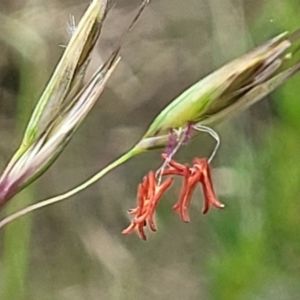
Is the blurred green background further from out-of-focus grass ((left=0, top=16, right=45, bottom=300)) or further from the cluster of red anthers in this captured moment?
the cluster of red anthers

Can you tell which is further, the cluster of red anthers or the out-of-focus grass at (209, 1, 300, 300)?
the out-of-focus grass at (209, 1, 300, 300)

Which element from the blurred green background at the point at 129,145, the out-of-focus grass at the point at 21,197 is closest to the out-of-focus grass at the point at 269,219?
the blurred green background at the point at 129,145

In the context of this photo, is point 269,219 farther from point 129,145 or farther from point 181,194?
point 181,194

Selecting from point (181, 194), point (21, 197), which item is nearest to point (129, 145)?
point (21, 197)

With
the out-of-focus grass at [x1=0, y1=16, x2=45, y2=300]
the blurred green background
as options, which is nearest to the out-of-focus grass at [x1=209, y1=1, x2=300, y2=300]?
the blurred green background

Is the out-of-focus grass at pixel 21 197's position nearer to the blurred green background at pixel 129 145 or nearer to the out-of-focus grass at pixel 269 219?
the blurred green background at pixel 129 145

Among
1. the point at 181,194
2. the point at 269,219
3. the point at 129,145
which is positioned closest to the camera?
the point at 181,194
